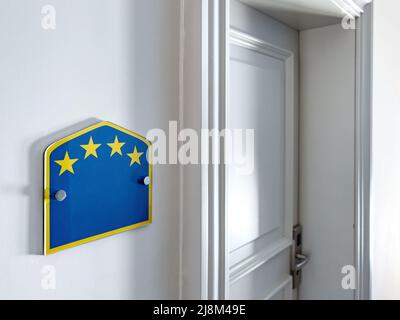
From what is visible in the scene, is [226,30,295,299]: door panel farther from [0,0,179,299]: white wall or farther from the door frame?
[0,0,179,299]: white wall

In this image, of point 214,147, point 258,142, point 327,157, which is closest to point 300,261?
point 327,157

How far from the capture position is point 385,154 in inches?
55.6

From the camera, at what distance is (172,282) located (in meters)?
0.68

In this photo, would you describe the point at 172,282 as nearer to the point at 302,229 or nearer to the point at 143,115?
the point at 143,115

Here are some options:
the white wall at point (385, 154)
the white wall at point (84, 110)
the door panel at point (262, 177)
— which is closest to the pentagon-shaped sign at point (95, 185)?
the white wall at point (84, 110)

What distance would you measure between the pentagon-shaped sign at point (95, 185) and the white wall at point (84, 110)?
16 mm

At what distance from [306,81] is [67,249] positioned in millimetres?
1137

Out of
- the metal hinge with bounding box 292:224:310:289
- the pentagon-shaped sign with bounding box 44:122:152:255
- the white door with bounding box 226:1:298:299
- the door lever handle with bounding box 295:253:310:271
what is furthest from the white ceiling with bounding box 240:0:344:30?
the door lever handle with bounding box 295:253:310:271

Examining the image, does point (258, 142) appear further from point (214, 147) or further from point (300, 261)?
point (300, 261)

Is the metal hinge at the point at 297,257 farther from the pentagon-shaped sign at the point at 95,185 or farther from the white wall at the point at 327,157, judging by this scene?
the pentagon-shaped sign at the point at 95,185

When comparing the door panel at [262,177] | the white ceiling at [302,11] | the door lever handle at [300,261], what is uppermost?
the white ceiling at [302,11]

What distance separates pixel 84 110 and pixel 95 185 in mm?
121

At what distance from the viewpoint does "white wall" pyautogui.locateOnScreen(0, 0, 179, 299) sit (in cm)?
44

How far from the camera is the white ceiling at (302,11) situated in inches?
40.6
